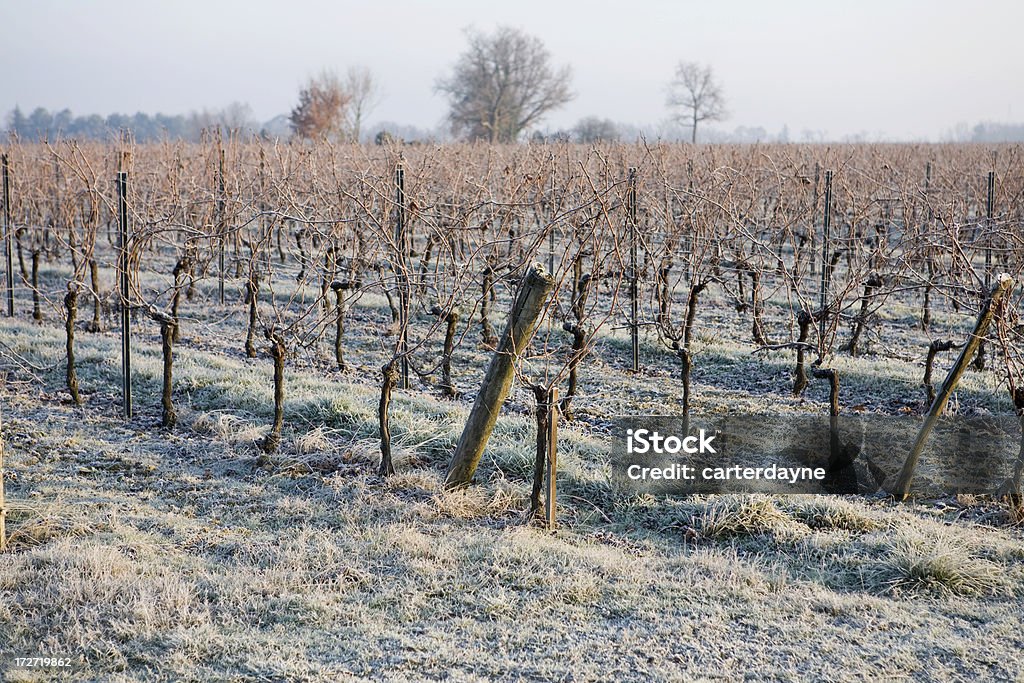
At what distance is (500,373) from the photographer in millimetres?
4984

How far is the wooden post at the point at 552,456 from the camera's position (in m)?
4.61

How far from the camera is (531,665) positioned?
335cm

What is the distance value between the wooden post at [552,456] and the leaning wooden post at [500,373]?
1.13 feet

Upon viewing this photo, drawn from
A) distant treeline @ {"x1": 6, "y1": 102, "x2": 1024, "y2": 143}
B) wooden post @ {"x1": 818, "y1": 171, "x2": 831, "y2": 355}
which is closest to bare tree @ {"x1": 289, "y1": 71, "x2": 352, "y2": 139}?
distant treeline @ {"x1": 6, "y1": 102, "x2": 1024, "y2": 143}

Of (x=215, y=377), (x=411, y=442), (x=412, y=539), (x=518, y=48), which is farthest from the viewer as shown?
(x=518, y=48)

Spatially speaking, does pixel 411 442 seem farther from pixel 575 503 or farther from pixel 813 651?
pixel 813 651

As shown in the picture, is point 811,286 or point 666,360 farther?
point 811,286

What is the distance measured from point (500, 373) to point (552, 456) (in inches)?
21.7

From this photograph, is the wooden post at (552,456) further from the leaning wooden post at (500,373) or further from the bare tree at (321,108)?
the bare tree at (321,108)

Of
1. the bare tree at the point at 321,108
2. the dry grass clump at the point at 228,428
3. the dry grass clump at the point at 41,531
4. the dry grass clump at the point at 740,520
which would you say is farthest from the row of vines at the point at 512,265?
the bare tree at the point at 321,108

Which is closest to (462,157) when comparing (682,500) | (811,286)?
(811,286)

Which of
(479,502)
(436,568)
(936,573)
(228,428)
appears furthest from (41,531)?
(936,573)

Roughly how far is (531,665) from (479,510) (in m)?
1.62

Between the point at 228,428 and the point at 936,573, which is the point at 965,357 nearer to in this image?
the point at 936,573
